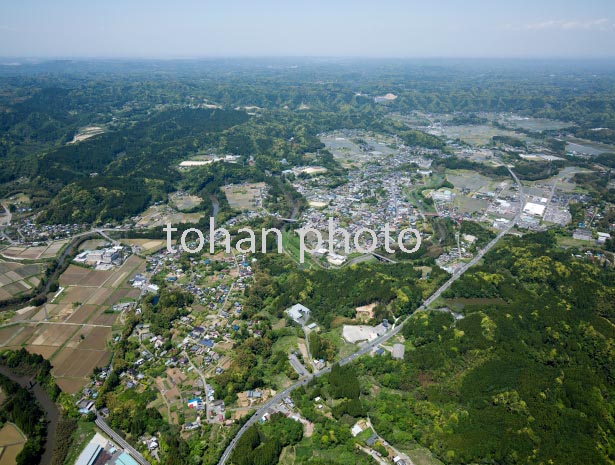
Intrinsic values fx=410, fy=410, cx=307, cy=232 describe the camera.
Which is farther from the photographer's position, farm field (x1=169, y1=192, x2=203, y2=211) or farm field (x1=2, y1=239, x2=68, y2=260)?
farm field (x1=169, y1=192, x2=203, y2=211)

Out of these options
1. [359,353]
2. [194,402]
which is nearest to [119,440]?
[194,402]

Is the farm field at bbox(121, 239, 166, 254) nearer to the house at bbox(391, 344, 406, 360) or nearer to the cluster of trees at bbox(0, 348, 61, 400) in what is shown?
the cluster of trees at bbox(0, 348, 61, 400)

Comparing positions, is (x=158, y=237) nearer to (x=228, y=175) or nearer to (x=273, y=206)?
(x=273, y=206)

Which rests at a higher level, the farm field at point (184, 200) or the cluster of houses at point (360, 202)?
the cluster of houses at point (360, 202)

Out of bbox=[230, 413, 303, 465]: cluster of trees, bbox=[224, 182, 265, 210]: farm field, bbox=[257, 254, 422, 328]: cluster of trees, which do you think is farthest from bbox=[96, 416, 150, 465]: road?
bbox=[224, 182, 265, 210]: farm field

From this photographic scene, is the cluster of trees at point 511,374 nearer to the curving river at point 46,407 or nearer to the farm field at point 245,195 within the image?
the curving river at point 46,407

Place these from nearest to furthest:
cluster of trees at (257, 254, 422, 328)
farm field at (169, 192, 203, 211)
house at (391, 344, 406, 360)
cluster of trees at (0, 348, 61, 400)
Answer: cluster of trees at (0, 348, 61, 400)
house at (391, 344, 406, 360)
cluster of trees at (257, 254, 422, 328)
farm field at (169, 192, 203, 211)

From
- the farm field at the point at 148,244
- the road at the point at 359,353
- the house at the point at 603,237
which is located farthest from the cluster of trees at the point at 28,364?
the house at the point at 603,237
